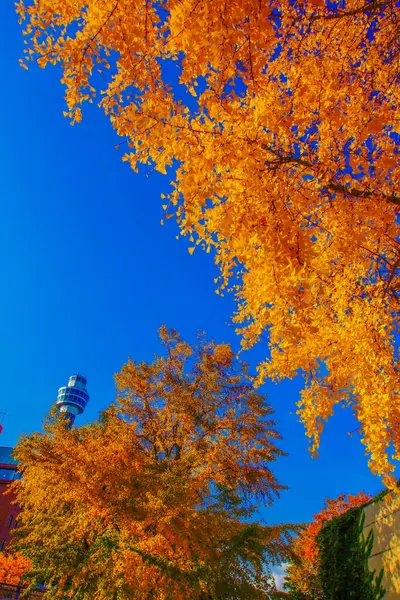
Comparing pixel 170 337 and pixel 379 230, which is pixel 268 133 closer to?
pixel 379 230

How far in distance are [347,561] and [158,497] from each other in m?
5.37

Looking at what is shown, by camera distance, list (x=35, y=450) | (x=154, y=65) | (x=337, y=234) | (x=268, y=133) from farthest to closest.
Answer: (x=35, y=450), (x=337, y=234), (x=268, y=133), (x=154, y=65)

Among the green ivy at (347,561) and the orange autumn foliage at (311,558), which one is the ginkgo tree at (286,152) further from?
the orange autumn foliage at (311,558)

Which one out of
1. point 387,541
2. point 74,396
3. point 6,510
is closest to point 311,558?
point 387,541

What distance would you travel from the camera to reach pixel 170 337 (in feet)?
44.4

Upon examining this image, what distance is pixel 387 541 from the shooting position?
8312 mm

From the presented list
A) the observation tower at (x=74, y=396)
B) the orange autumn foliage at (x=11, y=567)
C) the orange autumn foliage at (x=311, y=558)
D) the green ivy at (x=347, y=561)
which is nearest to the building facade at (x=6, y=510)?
the orange autumn foliage at (x=11, y=567)

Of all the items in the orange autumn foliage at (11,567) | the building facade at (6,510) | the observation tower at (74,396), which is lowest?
the orange autumn foliage at (11,567)

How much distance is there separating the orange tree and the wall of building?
2.11 metres

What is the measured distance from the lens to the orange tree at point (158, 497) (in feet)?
23.7

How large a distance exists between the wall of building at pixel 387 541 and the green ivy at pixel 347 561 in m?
0.20

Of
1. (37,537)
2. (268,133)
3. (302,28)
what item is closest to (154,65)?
(268,133)

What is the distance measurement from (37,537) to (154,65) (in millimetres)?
11170

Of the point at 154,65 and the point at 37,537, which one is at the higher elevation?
the point at 154,65
